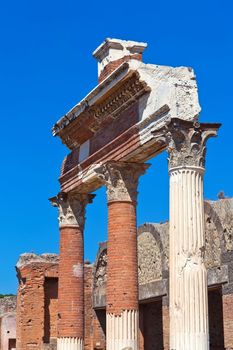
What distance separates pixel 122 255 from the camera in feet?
41.4

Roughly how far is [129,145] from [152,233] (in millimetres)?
9460

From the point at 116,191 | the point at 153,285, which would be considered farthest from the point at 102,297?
the point at 116,191

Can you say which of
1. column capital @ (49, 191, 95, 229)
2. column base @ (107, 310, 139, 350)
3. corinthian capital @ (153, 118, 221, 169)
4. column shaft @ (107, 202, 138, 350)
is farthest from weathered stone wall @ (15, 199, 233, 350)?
corinthian capital @ (153, 118, 221, 169)

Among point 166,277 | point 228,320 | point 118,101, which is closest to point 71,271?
point 118,101

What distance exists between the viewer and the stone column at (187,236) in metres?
10.1

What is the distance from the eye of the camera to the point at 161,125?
1125 centimetres

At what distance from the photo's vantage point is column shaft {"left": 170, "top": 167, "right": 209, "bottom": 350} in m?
10.1

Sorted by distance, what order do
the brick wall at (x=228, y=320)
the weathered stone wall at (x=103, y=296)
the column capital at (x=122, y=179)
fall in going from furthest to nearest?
the weathered stone wall at (x=103, y=296)
the brick wall at (x=228, y=320)
the column capital at (x=122, y=179)

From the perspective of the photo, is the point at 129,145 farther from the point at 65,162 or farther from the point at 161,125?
the point at 65,162

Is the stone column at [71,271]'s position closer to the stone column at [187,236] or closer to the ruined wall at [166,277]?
the ruined wall at [166,277]

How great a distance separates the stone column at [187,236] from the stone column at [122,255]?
2.02 m

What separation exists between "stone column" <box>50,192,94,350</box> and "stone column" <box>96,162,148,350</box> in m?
2.14

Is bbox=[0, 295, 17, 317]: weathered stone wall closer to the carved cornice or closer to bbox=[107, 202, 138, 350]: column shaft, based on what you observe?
the carved cornice

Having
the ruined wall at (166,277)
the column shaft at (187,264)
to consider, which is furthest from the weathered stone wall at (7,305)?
the column shaft at (187,264)
